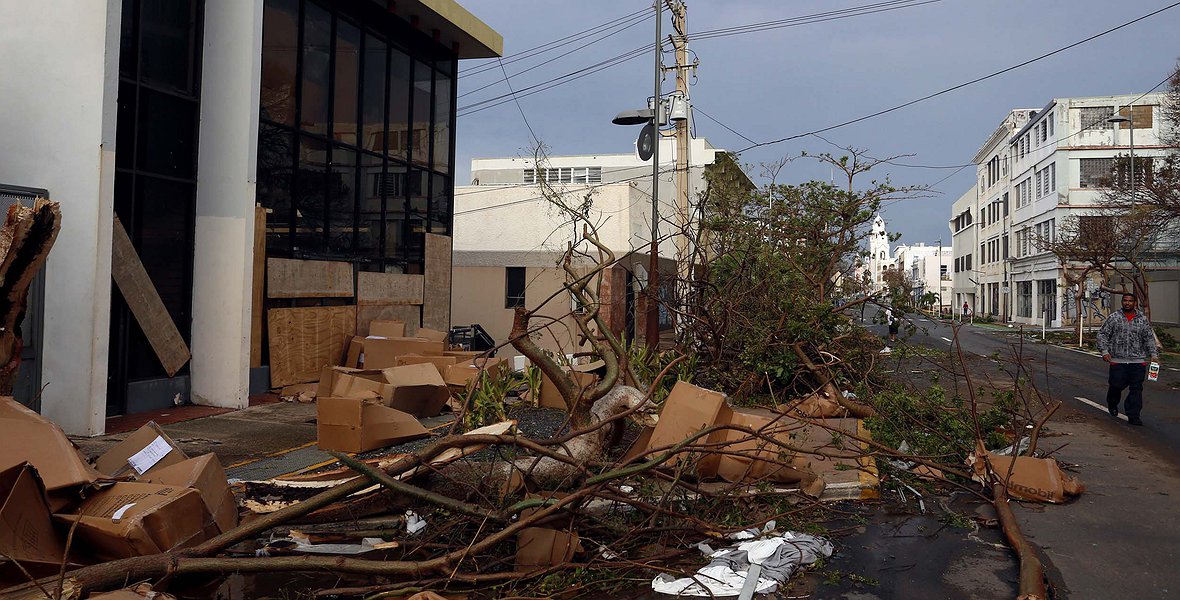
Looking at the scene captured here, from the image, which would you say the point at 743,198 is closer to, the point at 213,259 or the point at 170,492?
the point at 213,259

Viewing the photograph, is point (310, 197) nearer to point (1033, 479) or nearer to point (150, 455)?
point (150, 455)

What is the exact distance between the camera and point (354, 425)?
7066mm

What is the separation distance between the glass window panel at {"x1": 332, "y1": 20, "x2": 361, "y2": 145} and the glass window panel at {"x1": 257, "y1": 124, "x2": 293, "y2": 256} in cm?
128

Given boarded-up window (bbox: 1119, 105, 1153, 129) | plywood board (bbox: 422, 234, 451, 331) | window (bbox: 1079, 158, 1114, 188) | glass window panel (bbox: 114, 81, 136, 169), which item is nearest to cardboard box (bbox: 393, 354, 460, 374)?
glass window panel (bbox: 114, 81, 136, 169)

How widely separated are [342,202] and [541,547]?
972 centimetres

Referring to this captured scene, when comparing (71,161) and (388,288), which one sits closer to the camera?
(71,161)

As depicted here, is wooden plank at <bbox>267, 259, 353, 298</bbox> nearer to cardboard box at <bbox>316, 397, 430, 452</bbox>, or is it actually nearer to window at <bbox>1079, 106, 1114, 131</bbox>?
cardboard box at <bbox>316, 397, 430, 452</bbox>

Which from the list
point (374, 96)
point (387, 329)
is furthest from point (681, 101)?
point (387, 329)

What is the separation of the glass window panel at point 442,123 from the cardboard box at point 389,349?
15.5 ft

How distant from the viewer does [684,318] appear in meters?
11.7

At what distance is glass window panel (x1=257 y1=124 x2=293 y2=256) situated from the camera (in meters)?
11.5

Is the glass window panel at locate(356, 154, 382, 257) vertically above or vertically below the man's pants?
above

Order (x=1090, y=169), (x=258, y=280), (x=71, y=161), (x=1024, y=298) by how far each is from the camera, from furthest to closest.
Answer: (x=1024, y=298)
(x=1090, y=169)
(x=258, y=280)
(x=71, y=161)

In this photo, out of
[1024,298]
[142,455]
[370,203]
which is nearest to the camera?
[142,455]
